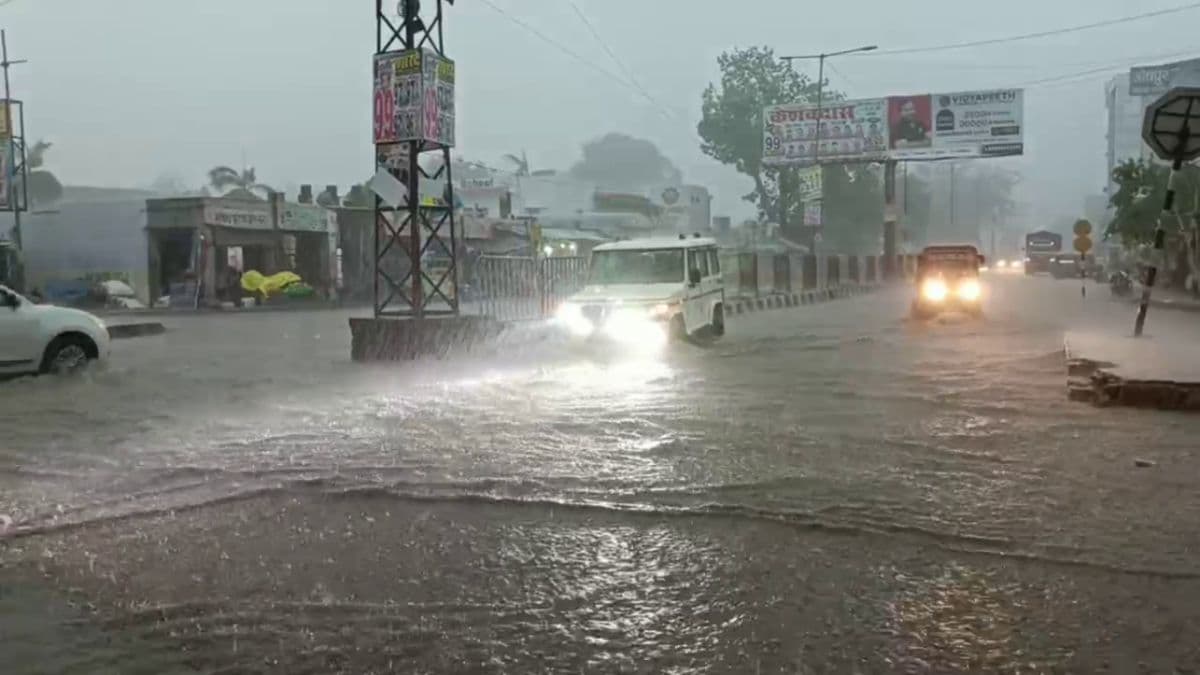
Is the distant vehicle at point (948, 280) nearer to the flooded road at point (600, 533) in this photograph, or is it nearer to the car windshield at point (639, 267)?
the car windshield at point (639, 267)

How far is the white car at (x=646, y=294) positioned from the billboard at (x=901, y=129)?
31.4 meters

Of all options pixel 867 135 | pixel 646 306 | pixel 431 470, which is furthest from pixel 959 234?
pixel 431 470

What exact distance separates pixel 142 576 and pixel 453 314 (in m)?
10.9

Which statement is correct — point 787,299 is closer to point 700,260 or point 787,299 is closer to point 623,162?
point 700,260

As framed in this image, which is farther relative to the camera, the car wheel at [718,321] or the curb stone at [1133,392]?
the car wheel at [718,321]

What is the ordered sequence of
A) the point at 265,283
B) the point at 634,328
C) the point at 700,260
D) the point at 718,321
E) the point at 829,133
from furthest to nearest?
the point at 829,133, the point at 265,283, the point at 718,321, the point at 700,260, the point at 634,328

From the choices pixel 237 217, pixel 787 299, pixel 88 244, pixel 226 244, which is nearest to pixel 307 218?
pixel 237 217

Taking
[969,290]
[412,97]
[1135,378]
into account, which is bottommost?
[1135,378]

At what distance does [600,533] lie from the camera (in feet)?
17.7

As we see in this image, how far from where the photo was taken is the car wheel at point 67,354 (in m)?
12.6

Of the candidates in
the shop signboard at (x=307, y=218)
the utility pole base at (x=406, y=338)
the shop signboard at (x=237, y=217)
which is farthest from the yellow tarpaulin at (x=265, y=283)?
the utility pole base at (x=406, y=338)

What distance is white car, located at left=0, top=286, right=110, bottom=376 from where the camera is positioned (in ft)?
40.2

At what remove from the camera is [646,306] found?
1577 centimetres

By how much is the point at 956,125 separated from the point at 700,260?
32.5 meters
